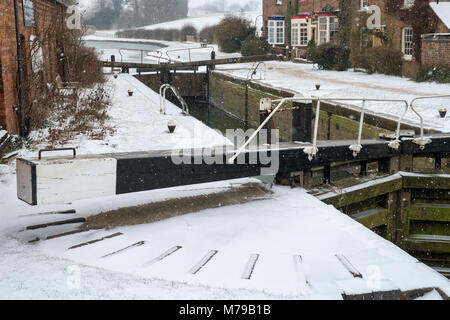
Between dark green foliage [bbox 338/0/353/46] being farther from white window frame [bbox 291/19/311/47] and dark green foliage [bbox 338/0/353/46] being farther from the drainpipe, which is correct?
the drainpipe

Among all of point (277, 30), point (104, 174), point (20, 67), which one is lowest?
point (104, 174)

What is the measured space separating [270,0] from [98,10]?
5837 centimetres

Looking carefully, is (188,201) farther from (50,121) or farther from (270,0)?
(270,0)

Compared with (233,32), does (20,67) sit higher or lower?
lower

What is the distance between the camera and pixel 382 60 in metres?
24.2

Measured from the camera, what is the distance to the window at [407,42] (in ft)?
79.6

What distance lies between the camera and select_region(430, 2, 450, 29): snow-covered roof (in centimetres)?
2211

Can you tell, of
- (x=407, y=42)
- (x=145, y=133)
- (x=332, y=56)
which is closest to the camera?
(x=145, y=133)

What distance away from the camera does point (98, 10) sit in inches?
3674

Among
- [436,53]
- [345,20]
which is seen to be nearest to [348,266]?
[436,53]

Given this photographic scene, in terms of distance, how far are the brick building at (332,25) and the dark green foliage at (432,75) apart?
2.03ft

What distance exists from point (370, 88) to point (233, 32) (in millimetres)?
26362

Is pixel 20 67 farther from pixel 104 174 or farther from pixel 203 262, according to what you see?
pixel 203 262
